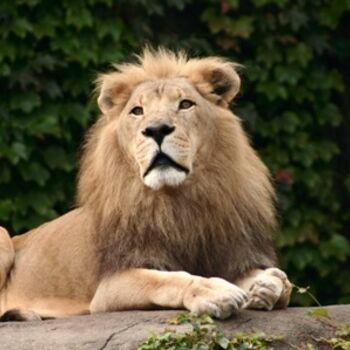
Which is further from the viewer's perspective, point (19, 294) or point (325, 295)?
point (325, 295)

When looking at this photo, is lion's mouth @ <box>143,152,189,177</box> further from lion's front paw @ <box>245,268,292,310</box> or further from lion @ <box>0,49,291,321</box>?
lion's front paw @ <box>245,268,292,310</box>

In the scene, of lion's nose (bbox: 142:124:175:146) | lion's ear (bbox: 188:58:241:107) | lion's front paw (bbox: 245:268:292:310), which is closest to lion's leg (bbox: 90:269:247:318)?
lion's front paw (bbox: 245:268:292:310)

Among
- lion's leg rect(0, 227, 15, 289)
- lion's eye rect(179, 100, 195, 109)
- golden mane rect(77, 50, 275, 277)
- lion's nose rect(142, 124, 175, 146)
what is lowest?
lion's leg rect(0, 227, 15, 289)

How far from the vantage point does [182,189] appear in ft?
25.0

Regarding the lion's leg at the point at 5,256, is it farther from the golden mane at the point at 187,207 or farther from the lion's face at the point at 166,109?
the lion's face at the point at 166,109

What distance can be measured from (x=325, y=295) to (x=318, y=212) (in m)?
0.59

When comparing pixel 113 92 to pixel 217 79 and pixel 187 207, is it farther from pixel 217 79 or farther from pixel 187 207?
pixel 187 207

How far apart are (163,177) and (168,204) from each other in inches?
9.4

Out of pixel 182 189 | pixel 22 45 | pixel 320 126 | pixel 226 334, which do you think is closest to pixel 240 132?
pixel 182 189

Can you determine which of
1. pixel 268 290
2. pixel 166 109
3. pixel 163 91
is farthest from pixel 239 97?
pixel 268 290

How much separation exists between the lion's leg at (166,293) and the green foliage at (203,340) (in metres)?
0.12

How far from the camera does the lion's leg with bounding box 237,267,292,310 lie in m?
7.34

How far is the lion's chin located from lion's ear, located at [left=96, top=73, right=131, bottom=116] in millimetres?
655

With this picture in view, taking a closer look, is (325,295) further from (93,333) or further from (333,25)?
(93,333)
